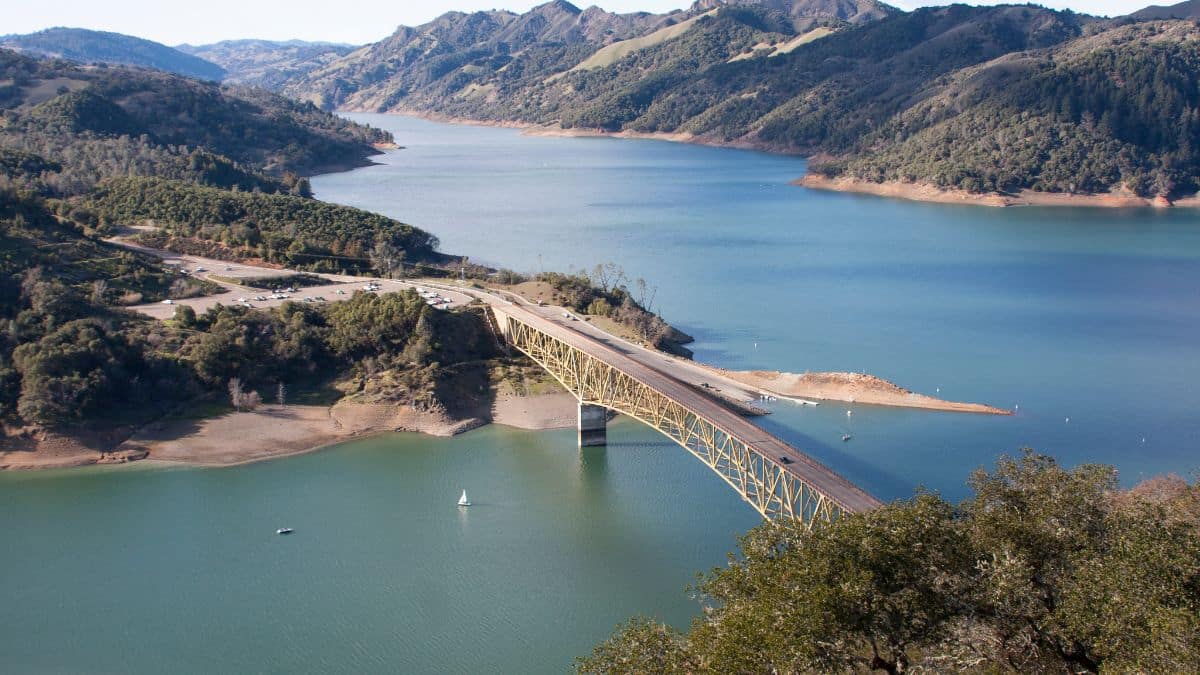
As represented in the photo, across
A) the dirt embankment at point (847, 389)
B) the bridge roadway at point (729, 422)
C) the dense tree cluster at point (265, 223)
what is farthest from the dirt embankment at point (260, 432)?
the dense tree cluster at point (265, 223)

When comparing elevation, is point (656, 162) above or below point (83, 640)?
above

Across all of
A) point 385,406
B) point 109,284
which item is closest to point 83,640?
point 385,406

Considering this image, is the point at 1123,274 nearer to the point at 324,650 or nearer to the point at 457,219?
the point at 457,219

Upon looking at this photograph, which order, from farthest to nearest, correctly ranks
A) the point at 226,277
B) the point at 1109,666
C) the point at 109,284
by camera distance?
the point at 226,277 → the point at 109,284 → the point at 1109,666

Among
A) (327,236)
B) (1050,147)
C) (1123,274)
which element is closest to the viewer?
(327,236)

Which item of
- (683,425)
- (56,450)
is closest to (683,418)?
(683,425)

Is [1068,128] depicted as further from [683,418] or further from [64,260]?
[64,260]

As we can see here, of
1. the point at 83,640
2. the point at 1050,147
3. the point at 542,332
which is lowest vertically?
the point at 83,640
